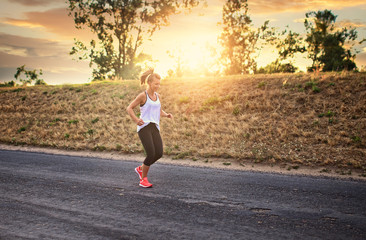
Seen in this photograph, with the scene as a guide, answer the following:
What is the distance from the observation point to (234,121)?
36.3ft

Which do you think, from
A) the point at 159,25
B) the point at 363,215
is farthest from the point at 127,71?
the point at 363,215

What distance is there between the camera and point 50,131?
12.8 metres

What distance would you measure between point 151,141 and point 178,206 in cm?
147

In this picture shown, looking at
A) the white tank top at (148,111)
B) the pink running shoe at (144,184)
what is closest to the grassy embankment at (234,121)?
the pink running shoe at (144,184)

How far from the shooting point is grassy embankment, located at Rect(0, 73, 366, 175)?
26.7 feet

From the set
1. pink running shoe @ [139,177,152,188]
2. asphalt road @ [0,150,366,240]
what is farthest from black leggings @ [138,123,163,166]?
asphalt road @ [0,150,366,240]

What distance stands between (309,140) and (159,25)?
3016cm

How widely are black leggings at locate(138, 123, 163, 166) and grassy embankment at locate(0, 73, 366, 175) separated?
3300 mm

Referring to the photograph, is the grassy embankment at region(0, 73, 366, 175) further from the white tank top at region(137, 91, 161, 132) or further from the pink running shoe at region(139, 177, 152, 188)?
the white tank top at region(137, 91, 161, 132)

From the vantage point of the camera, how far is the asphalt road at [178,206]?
3.35m

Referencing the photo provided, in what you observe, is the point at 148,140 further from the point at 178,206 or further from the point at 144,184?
the point at 178,206

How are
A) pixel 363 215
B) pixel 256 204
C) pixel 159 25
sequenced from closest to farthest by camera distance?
1. pixel 363 215
2. pixel 256 204
3. pixel 159 25

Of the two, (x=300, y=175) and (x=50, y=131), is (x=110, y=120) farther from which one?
(x=300, y=175)

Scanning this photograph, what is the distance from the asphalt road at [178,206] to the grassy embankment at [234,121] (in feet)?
7.23
